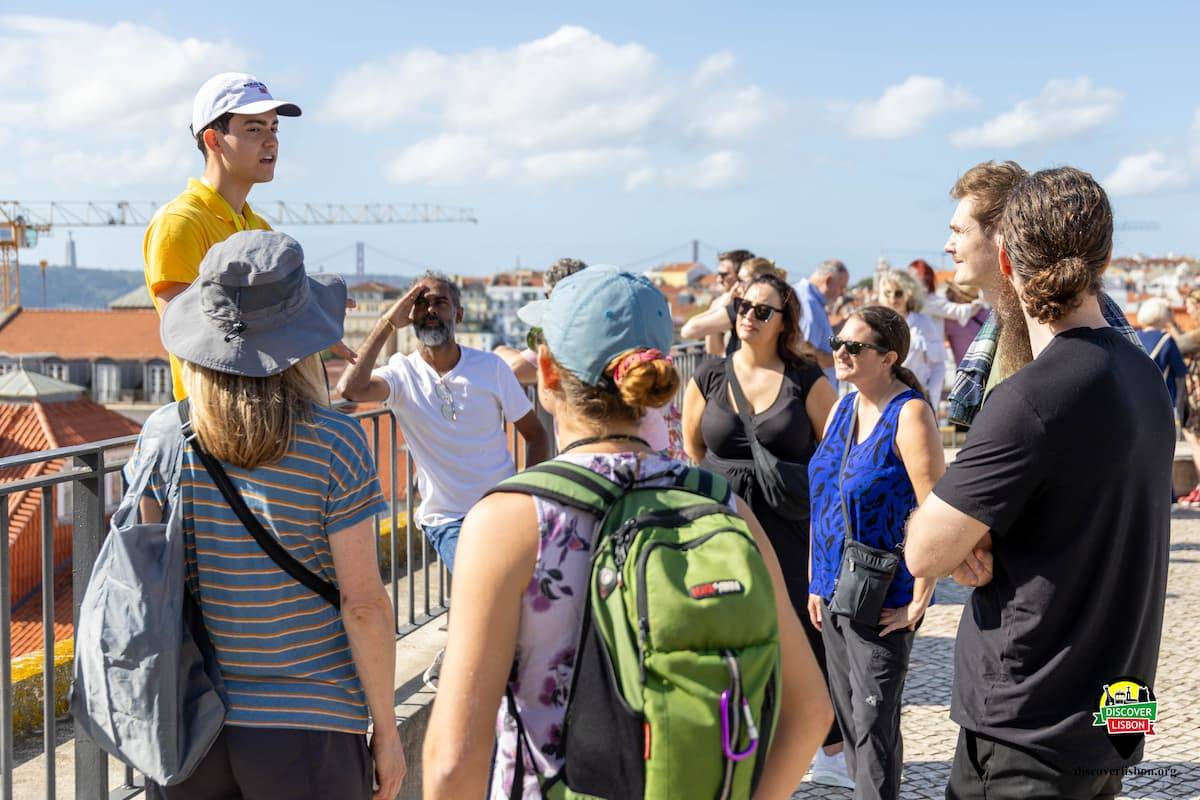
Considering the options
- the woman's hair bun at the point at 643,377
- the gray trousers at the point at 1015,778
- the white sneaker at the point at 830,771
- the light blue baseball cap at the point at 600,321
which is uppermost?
the light blue baseball cap at the point at 600,321

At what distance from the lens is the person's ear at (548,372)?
2180mm

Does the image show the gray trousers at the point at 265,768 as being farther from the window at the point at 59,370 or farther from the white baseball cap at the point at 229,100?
the window at the point at 59,370

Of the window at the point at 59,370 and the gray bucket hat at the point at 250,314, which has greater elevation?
the gray bucket hat at the point at 250,314

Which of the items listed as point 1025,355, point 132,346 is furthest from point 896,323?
point 132,346

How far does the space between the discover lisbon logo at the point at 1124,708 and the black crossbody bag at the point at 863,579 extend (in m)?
1.56

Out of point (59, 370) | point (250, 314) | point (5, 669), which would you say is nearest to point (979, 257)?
point (250, 314)

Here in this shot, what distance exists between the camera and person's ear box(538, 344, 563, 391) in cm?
218

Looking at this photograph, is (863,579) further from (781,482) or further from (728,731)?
(728,731)

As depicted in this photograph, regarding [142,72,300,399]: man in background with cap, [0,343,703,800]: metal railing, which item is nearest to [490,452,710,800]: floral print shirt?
[0,343,703,800]: metal railing

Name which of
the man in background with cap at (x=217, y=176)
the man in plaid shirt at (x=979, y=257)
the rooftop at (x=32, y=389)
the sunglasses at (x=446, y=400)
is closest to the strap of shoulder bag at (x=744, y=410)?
the sunglasses at (x=446, y=400)

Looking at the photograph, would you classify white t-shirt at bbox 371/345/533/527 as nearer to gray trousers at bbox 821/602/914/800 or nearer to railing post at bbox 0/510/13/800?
gray trousers at bbox 821/602/914/800

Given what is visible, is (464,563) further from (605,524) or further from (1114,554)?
(1114,554)

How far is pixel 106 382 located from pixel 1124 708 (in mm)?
112278

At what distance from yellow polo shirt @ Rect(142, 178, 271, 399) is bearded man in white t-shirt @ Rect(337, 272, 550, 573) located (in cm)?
121
